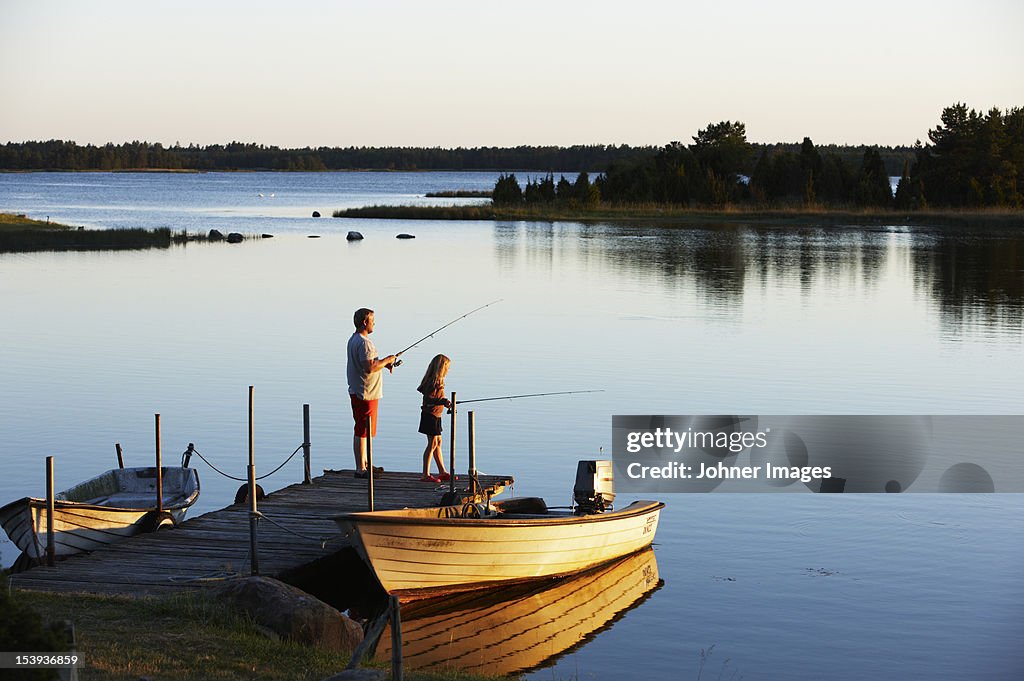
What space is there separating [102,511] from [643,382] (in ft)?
48.1

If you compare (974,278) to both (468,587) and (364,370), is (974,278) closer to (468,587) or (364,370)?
(364,370)

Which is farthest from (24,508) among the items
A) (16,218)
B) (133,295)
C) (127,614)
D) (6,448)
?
(16,218)

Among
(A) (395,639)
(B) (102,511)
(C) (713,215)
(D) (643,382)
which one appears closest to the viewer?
(A) (395,639)

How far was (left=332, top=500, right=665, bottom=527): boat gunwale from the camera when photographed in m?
13.1

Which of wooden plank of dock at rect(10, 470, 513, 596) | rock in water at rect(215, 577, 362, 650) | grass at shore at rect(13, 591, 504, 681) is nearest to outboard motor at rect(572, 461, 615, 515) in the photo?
wooden plank of dock at rect(10, 470, 513, 596)

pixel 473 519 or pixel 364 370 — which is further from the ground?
pixel 364 370

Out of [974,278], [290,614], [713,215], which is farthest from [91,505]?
[713,215]

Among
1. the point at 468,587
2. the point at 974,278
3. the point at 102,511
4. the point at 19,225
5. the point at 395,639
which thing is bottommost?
the point at 468,587

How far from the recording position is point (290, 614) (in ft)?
35.9

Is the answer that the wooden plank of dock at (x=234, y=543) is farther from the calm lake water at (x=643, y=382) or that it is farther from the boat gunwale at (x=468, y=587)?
the calm lake water at (x=643, y=382)

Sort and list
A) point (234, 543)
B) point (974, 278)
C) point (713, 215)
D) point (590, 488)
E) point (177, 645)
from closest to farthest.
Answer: point (177, 645), point (234, 543), point (590, 488), point (974, 278), point (713, 215)

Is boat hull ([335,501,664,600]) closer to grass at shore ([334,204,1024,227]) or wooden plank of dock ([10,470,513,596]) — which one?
wooden plank of dock ([10,470,513,596])

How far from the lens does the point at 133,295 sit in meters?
43.4

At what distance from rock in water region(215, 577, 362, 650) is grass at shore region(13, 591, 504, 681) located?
14 centimetres
